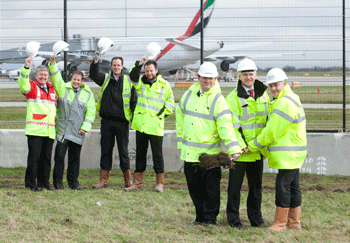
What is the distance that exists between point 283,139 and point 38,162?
3841 millimetres

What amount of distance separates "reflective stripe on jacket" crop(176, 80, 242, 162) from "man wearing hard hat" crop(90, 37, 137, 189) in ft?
6.82

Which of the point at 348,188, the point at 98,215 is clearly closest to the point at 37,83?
the point at 98,215

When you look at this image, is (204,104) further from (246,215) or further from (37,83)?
(37,83)

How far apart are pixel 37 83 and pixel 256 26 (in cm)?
402

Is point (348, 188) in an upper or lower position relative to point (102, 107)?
lower

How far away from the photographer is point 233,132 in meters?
5.07

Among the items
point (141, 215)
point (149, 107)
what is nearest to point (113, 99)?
point (149, 107)

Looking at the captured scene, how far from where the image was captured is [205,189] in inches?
211

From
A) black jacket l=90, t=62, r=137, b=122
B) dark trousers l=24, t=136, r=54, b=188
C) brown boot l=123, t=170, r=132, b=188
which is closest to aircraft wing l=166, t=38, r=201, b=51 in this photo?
black jacket l=90, t=62, r=137, b=122

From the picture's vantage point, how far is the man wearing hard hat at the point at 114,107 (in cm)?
715

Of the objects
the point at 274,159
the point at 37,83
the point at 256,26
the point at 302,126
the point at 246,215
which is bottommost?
the point at 246,215

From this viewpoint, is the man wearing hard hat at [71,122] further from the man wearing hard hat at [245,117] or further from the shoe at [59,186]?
the man wearing hard hat at [245,117]

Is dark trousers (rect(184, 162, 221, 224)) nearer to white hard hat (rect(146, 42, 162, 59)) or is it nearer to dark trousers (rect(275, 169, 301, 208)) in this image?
dark trousers (rect(275, 169, 301, 208))

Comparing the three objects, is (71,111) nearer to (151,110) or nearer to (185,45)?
(151,110)
